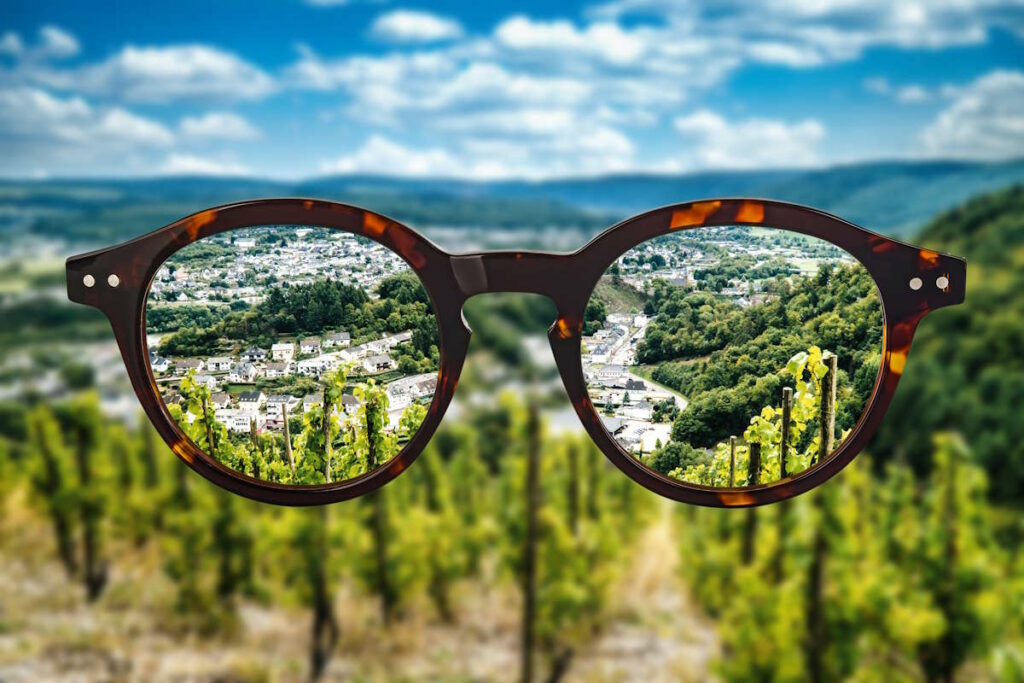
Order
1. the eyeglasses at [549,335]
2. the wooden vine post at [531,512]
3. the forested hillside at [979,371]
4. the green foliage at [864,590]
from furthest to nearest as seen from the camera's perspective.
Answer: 1. the forested hillside at [979,371]
2. the wooden vine post at [531,512]
3. the green foliage at [864,590]
4. the eyeglasses at [549,335]

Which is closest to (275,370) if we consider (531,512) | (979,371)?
(531,512)

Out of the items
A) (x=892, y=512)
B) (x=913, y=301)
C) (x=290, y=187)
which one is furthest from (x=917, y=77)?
(x=913, y=301)

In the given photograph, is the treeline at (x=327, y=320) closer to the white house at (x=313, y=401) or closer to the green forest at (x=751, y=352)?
the white house at (x=313, y=401)

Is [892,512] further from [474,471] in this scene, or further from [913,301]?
[913,301]

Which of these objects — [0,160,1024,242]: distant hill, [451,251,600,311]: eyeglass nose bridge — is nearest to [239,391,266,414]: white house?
[451,251,600,311]: eyeglass nose bridge

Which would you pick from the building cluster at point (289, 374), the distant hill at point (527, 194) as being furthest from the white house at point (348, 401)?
the distant hill at point (527, 194)

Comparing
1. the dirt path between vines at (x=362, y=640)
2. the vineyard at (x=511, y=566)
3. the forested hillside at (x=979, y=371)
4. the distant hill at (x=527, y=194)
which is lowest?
the dirt path between vines at (x=362, y=640)

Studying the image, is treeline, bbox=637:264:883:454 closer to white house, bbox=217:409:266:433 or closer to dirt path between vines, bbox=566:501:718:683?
white house, bbox=217:409:266:433
